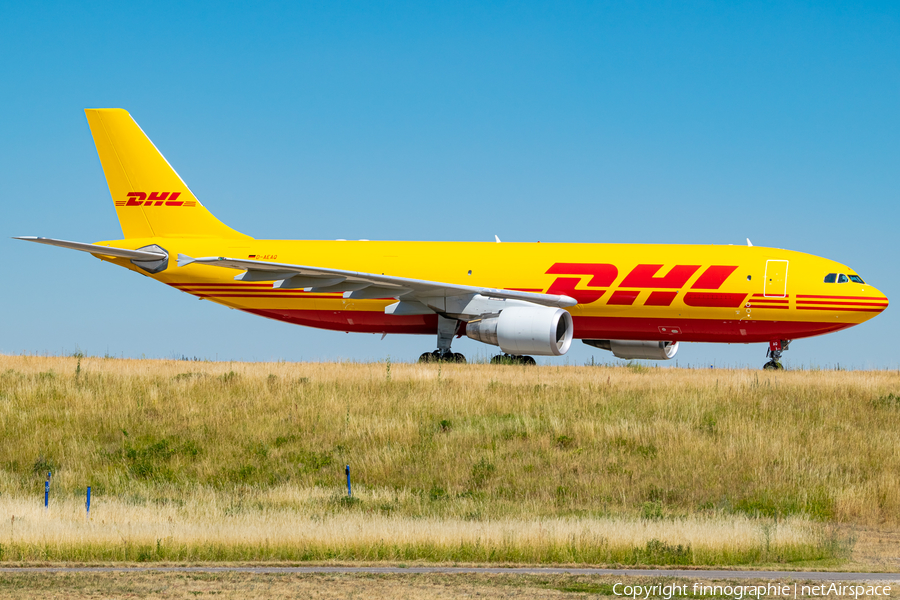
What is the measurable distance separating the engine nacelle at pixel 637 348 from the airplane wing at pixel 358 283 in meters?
3.34

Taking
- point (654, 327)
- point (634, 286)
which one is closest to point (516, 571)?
point (634, 286)

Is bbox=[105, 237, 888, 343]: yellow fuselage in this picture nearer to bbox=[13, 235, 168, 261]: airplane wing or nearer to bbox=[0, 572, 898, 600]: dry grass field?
bbox=[13, 235, 168, 261]: airplane wing

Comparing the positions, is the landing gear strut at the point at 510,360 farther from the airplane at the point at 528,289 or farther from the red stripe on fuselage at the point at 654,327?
the red stripe on fuselage at the point at 654,327

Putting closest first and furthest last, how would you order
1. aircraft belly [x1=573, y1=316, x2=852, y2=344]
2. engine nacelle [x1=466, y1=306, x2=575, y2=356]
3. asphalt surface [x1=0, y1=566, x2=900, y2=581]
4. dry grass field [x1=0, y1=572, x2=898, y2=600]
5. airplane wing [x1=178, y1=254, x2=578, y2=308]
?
dry grass field [x1=0, y1=572, x2=898, y2=600] < asphalt surface [x1=0, y1=566, x2=900, y2=581] < engine nacelle [x1=466, y1=306, x2=575, y2=356] < aircraft belly [x1=573, y1=316, x2=852, y2=344] < airplane wing [x1=178, y1=254, x2=578, y2=308]

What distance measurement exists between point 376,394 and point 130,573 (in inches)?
473

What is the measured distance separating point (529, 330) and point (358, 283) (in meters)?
5.80

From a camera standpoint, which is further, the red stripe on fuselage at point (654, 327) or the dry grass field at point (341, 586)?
the red stripe on fuselage at point (654, 327)

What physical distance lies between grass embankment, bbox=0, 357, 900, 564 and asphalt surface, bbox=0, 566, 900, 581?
866 millimetres

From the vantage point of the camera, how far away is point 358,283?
30.4 m

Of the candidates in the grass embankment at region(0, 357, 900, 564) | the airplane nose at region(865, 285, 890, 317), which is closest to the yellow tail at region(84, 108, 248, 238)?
the grass embankment at region(0, 357, 900, 564)

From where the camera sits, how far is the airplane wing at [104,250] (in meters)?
31.3

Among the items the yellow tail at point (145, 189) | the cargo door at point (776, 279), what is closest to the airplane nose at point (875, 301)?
the cargo door at point (776, 279)

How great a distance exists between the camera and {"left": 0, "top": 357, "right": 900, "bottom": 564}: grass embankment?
555 inches

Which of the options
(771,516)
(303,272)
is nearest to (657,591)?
(771,516)
